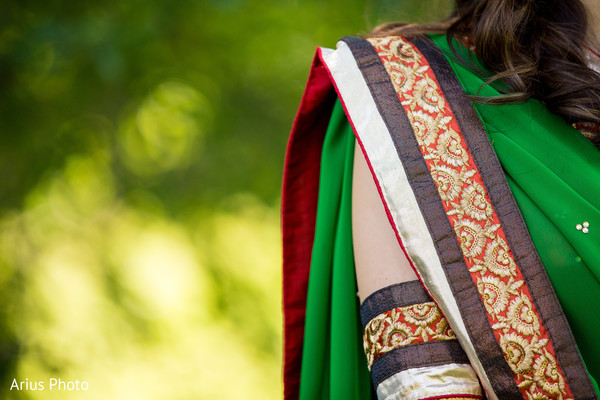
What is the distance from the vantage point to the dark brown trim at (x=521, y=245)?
0.60 m

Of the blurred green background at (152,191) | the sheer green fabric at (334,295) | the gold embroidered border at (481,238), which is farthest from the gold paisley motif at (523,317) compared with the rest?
the blurred green background at (152,191)

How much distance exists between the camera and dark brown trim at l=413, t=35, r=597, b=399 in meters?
0.60

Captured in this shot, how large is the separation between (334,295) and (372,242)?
173mm

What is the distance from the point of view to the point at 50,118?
62.1 inches

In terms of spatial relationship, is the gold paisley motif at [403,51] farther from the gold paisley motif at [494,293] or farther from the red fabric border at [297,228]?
the gold paisley motif at [494,293]

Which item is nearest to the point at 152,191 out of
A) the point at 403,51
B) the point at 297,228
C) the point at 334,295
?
the point at 297,228

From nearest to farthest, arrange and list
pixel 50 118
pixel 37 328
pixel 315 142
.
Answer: pixel 315 142
pixel 50 118
pixel 37 328

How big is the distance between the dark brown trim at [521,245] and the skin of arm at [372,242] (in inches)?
5.1

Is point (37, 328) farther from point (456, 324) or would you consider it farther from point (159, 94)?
point (456, 324)

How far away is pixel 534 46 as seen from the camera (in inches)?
31.5

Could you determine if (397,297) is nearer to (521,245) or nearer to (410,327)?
(410,327)

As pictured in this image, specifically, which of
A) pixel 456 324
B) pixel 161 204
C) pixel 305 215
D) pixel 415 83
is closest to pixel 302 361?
pixel 305 215

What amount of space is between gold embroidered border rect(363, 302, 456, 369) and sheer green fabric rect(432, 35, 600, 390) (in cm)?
14

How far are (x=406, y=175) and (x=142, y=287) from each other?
1.46 m
